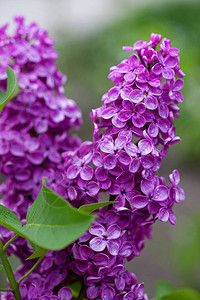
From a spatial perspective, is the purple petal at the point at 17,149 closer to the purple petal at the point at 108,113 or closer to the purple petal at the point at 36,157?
the purple petal at the point at 36,157

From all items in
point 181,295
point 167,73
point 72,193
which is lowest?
point 181,295

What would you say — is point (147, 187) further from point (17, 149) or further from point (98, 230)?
point (17, 149)

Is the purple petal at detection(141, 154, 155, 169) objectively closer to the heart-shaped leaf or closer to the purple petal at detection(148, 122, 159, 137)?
the purple petal at detection(148, 122, 159, 137)

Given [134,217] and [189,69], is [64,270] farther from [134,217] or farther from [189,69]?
[189,69]

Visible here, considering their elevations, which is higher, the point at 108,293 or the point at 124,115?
the point at 124,115

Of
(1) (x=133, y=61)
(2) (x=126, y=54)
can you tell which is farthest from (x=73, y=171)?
(2) (x=126, y=54)

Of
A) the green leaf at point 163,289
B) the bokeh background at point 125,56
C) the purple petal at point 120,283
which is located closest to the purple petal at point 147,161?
the purple petal at point 120,283
